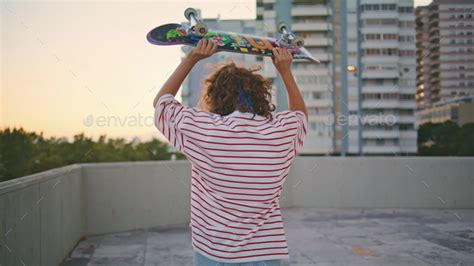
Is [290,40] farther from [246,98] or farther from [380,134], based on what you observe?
[380,134]

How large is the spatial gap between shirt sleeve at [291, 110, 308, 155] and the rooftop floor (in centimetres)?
332

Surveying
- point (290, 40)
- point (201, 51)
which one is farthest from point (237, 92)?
point (290, 40)

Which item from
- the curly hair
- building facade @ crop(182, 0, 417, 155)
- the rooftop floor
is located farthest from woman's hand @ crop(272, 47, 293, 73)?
building facade @ crop(182, 0, 417, 155)

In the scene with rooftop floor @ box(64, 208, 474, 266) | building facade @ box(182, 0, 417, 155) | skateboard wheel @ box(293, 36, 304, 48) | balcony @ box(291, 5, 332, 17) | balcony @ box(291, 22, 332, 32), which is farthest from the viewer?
balcony @ box(291, 5, 332, 17)

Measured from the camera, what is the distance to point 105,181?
21.1ft

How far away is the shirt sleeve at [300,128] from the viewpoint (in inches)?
59.6

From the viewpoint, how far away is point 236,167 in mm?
1421

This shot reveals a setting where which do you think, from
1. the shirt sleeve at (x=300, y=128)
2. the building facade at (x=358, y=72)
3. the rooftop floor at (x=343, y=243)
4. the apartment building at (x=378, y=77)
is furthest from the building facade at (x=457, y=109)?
the shirt sleeve at (x=300, y=128)

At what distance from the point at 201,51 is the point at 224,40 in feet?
0.91

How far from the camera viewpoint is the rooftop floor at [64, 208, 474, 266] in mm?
4891

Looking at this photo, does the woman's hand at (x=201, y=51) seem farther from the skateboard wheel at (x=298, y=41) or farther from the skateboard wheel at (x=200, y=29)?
the skateboard wheel at (x=298, y=41)

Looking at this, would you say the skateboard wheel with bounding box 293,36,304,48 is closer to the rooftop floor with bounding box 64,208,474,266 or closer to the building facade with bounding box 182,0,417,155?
the rooftop floor with bounding box 64,208,474,266

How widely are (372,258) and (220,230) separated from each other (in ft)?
12.4

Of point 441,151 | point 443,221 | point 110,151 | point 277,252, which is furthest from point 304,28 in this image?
point 277,252
